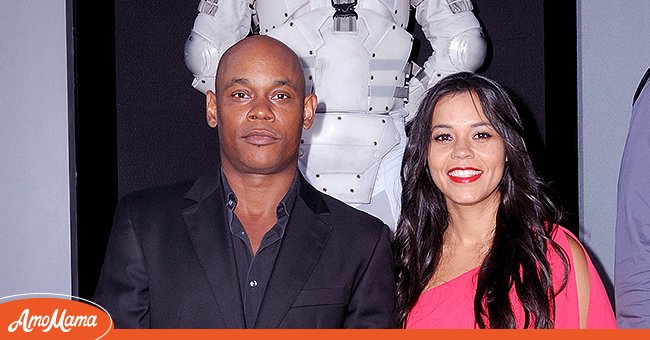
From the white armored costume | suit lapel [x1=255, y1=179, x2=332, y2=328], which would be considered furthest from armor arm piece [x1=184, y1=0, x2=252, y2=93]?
suit lapel [x1=255, y1=179, x2=332, y2=328]

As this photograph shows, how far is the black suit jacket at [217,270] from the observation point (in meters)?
1.44

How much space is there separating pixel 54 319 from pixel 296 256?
18.5 inches

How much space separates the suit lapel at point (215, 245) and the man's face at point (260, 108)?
0.24ft

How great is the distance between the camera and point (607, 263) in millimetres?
2984

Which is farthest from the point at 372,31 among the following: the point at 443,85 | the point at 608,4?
the point at 608,4

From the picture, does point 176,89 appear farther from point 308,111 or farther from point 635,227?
point 635,227

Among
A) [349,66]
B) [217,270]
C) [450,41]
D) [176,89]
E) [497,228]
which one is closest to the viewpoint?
[217,270]

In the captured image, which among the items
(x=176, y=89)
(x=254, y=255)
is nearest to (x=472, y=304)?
(x=254, y=255)

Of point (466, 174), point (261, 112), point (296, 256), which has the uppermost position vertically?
point (261, 112)

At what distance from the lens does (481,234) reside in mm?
1736

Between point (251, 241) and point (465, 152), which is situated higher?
point (465, 152)

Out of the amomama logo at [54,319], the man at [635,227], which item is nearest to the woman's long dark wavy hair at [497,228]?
the man at [635,227]

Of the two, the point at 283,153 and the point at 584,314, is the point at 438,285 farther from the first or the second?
the point at 283,153

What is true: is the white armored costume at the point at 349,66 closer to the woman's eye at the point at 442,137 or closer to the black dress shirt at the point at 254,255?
the woman's eye at the point at 442,137
